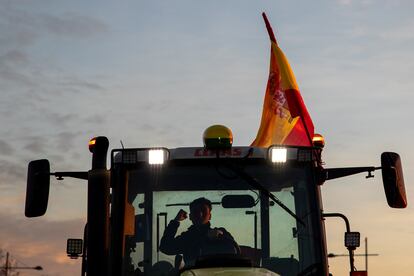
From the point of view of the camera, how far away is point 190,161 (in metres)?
9.05

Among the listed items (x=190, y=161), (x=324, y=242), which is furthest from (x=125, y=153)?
(x=324, y=242)

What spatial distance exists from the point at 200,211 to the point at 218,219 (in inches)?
7.3

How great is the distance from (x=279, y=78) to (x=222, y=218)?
18.9 ft

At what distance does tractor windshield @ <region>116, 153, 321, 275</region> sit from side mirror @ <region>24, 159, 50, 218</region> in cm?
86

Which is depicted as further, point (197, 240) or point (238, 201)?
point (238, 201)

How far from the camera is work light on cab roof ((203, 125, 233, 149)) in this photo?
30.0 feet

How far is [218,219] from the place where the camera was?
28.5 feet

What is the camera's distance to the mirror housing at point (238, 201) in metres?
8.76

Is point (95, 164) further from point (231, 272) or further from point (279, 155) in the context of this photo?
point (279, 155)

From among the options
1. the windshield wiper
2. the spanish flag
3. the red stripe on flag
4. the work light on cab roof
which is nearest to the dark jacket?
the windshield wiper

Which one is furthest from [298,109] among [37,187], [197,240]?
[37,187]

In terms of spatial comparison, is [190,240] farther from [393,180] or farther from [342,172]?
[393,180]

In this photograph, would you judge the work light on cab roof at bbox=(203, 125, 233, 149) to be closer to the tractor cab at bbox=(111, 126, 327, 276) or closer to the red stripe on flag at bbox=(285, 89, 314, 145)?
the tractor cab at bbox=(111, 126, 327, 276)

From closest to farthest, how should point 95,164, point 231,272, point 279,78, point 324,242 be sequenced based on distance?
1. point 95,164
2. point 231,272
3. point 324,242
4. point 279,78
